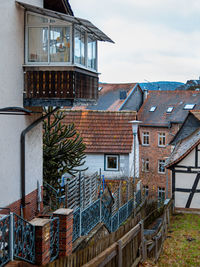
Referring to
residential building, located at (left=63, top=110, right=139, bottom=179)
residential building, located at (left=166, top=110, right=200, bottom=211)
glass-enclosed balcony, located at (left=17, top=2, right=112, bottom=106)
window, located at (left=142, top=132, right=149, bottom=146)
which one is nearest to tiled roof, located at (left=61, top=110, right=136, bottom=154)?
residential building, located at (left=63, top=110, right=139, bottom=179)

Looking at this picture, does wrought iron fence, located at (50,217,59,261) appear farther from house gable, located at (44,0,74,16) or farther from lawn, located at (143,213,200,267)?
house gable, located at (44,0,74,16)

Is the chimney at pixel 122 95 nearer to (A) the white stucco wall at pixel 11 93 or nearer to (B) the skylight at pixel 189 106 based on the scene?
(B) the skylight at pixel 189 106

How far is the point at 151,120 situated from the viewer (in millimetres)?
42281

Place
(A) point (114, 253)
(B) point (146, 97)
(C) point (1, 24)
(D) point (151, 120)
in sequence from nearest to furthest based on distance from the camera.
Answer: (A) point (114, 253)
(C) point (1, 24)
(D) point (151, 120)
(B) point (146, 97)

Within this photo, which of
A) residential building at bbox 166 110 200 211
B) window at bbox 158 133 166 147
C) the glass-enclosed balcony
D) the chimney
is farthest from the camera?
the chimney

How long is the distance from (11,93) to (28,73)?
1036 mm

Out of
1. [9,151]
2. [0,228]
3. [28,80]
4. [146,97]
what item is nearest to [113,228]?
[9,151]

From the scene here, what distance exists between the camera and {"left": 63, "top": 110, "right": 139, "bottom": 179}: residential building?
2414cm

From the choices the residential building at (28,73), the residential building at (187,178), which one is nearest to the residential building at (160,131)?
the residential building at (187,178)

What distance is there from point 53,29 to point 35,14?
2.43ft

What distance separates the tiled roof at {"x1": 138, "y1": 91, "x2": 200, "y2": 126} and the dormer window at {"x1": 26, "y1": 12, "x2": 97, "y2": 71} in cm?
3025

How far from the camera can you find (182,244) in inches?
555

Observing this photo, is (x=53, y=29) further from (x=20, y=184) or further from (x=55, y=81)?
(x=20, y=184)

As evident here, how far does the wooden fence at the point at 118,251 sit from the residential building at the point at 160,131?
92.5 feet
